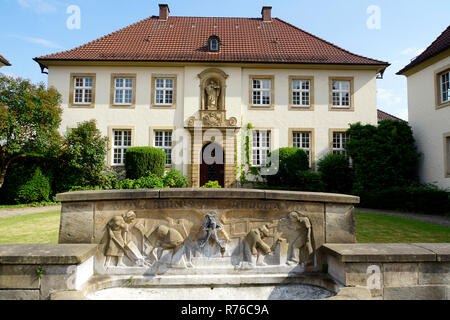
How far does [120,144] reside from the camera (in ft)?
57.4

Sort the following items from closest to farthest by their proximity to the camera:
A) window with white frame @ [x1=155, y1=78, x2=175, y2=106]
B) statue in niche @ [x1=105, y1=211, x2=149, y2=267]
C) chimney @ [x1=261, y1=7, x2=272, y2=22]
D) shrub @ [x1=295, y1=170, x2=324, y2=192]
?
1. statue in niche @ [x1=105, y1=211, x2=149, y2=267]
2. shrub @ [x1=295, y1=170, x2=324, y2=192]
3. window with white frame @ [x1=155, y1=78, x2=175, y2=106]
4. chimney @ [x1=261, y1=7, x2=272, y2=22]

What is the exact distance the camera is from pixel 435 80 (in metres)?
14.7

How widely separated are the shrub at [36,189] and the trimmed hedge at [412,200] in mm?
15303

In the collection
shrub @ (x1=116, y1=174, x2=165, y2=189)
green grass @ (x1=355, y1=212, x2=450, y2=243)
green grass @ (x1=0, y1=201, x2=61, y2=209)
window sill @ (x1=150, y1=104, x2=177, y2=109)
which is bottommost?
green grass @ (x1=0, y1=201, x2=61, y2=209)

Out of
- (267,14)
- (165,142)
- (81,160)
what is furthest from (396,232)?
(267,14)

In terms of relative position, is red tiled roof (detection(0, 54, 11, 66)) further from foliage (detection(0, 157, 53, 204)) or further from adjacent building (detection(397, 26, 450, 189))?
adjacent building (detection(397, 26, 450, 189))

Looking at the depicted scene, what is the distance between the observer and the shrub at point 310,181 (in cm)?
1483

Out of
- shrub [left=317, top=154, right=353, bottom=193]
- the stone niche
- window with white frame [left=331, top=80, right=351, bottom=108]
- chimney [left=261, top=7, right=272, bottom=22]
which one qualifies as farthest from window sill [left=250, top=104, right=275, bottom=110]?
the stone niche

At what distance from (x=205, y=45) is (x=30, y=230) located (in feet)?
49.6

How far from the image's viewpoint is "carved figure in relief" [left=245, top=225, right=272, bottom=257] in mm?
3869

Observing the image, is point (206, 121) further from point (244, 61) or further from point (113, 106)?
point (113, 106)

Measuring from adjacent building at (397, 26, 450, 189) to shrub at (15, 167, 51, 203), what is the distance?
19011 mm

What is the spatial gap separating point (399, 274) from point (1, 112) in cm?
1486

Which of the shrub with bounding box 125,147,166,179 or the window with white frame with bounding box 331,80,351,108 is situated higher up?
the window with white frame with bounding box 331,80,351,108
